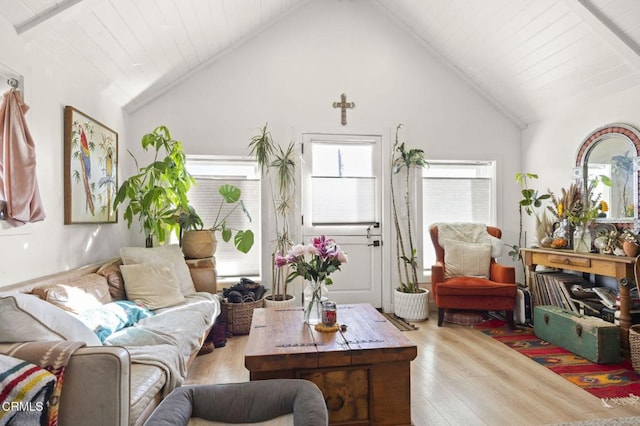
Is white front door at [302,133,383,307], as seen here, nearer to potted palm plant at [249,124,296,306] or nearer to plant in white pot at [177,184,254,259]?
potted palm plant at [249,124,296,306]

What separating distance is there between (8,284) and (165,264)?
116cm

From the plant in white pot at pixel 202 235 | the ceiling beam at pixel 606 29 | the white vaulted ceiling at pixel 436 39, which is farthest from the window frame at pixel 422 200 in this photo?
the plant in white pot at pixel 202 235

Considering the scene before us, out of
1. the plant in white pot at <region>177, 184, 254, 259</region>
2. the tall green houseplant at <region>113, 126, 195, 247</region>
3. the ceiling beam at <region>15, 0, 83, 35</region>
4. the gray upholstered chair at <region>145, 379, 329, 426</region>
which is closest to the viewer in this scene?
the gray upholstered chair at <region>145, 379, 329, 426</region>

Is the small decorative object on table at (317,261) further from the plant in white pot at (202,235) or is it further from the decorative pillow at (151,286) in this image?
the plant in white pot at (202,235)

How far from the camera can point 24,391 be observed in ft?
3.99

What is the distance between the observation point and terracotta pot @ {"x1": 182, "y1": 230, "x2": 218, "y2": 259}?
369 cm

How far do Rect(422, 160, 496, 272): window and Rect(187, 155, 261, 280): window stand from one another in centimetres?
203

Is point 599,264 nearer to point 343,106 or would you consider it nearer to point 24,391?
point 343,106

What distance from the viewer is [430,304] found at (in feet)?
15.1

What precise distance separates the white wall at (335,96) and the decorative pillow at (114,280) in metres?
1.67

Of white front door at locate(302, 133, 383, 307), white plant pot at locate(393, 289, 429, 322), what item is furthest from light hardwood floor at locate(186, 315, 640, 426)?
white front door at locate(302, 133, 383, 307)

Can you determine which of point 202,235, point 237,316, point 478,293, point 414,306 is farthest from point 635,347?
point 202,235

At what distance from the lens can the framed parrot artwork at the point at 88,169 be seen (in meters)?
2.70

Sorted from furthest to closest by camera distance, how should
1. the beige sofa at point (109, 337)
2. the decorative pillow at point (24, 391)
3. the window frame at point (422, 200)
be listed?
the window frame at point (422, 200) < the beige sofa at point (109, 337) < the decorative pillow at point (24, 391)
